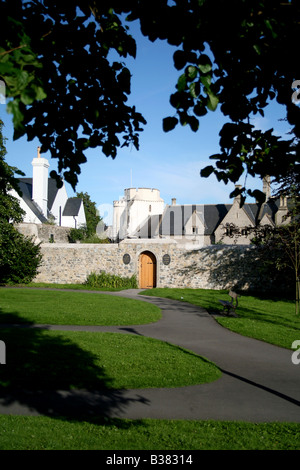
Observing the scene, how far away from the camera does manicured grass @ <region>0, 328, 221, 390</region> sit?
21.8 ft

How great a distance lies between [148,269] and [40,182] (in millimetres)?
18733

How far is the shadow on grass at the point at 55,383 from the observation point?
18.1 ft

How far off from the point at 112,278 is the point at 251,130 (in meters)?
20.9

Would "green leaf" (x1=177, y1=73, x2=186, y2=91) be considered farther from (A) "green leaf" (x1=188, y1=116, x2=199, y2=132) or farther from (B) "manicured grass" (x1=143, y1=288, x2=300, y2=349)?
(B) "manicured grass" (x1=143, y1=288, x2=300, y2=349)

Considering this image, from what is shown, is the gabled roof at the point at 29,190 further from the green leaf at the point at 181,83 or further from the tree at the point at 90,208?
the green leaf at the point at 181,83

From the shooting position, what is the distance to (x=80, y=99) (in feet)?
13.8

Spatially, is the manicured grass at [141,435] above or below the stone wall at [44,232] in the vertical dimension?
below

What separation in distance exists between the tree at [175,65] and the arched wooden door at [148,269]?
1924 centimetres

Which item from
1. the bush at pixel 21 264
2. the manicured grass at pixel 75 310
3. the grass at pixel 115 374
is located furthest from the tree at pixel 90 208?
the grass at pixel 115 374

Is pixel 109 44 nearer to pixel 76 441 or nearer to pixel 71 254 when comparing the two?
pixel 76 441

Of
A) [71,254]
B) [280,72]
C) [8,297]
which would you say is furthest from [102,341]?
[71,254]

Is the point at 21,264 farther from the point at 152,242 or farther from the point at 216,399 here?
the point at 216,399

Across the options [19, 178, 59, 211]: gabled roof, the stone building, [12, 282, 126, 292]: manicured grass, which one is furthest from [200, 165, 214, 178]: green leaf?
[19, 178, 59, 211]: gabled roof
